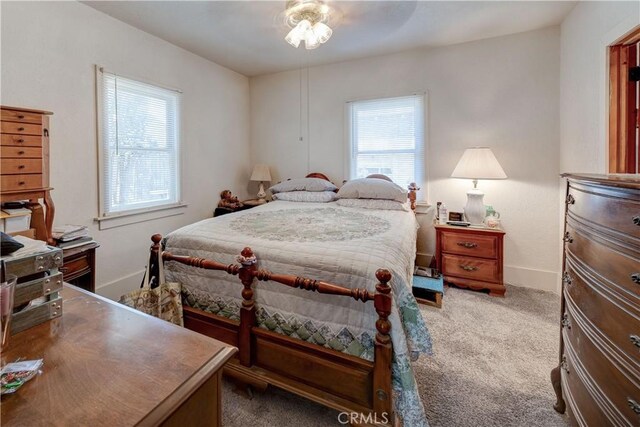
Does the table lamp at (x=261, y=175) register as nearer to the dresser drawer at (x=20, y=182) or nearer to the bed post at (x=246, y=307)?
the dresser drawer at (x=20, y=182)

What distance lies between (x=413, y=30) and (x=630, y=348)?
3.07m

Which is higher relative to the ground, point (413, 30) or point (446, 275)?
point (413, 30)

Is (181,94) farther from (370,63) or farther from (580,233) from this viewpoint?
(580,233)

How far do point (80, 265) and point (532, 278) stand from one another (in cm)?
407

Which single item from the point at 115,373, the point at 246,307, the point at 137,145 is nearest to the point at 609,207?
the point at 115,373

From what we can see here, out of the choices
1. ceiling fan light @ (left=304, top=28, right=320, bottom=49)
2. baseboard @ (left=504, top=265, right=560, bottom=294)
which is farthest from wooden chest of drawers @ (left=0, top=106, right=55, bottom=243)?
baseboard @ (left=504, top=265, right=560, bottom=294)

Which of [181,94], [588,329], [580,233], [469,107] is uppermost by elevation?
[181,94]

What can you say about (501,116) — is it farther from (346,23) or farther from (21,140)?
(21,140)

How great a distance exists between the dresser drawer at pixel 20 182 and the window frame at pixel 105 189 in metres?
0.80

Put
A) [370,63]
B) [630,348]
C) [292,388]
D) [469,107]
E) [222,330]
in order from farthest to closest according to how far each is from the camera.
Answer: [370,63]
[469,107]
[222,330]
[292,388]
[630,348]

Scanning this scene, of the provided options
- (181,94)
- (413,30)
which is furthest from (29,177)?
(413,30)

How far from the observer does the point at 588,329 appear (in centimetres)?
108

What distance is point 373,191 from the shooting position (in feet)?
10.3

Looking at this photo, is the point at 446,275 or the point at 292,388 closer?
the point at 292,388
